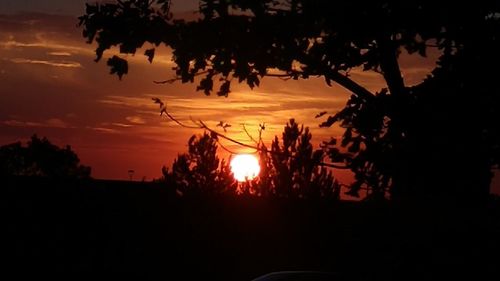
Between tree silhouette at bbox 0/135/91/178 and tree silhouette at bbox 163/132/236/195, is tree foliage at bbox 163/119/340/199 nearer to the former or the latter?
tree silhouette at bbox 163/132/236/195

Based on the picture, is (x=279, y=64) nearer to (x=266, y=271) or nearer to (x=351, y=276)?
(x=351, y=276)

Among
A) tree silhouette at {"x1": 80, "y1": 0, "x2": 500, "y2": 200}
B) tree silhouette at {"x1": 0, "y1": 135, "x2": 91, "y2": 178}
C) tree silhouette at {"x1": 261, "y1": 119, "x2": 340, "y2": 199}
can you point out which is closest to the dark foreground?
tree silhouette at {"x1": 80, "y1": 0, "x2": 500, "y2": 200}

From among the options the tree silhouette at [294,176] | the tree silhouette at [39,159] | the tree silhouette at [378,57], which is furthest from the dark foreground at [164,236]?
the tree silhouette at [39,159]

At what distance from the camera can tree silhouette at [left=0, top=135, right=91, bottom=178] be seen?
104750 mm

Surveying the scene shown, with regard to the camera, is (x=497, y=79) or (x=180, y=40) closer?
(x=497, y=79)

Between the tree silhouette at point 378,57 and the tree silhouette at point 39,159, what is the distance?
92929 millimetres

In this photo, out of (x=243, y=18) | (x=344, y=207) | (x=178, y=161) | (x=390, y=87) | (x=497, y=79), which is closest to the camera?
(x=497, y=79)

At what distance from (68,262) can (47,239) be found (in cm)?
95

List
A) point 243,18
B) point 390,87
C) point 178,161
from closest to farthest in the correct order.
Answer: point 243,18, point 390,87, point 178,161

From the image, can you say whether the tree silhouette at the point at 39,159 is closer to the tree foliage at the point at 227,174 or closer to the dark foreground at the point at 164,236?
the tree foliage at the point at 227,174

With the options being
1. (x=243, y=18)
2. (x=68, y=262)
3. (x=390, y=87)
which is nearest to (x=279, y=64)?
(x=243, y=18)

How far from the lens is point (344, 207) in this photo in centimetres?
2519

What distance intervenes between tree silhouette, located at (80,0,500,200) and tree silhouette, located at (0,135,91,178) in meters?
92.9

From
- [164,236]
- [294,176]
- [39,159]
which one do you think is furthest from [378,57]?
[39,159]
